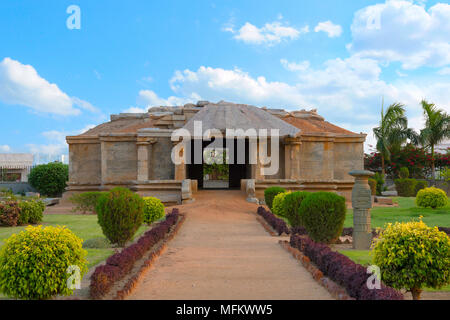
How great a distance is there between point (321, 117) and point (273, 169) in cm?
848

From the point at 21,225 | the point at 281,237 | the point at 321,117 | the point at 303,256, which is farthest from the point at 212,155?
the point at 303,256

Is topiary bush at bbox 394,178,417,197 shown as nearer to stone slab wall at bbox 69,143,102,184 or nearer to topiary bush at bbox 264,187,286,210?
topiary bush at bbox 264,187,286,210

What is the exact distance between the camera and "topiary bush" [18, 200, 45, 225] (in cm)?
1301

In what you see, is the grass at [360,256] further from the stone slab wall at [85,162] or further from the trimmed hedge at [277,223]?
the stone slab wall at [85,162]

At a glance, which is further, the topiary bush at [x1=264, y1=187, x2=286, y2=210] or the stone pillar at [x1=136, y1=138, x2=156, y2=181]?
the stone pillar at [x1=136, y1=138, x2=156, y2=181]

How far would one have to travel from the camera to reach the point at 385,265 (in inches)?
189

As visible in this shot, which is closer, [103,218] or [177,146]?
[103,218]

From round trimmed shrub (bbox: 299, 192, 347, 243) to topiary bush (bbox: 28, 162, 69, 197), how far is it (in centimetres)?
2557

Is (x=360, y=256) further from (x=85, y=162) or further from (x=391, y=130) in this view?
(x=391, y=130)

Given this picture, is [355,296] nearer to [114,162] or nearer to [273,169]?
[273,169]

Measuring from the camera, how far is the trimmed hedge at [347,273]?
4.15 meters

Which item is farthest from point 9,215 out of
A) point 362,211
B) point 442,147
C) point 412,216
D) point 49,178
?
point 442,147

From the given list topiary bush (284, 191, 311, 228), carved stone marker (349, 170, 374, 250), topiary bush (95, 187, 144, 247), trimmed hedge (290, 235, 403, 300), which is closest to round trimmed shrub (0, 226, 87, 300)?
trimmed hedge (290, 235, 403, 300)
